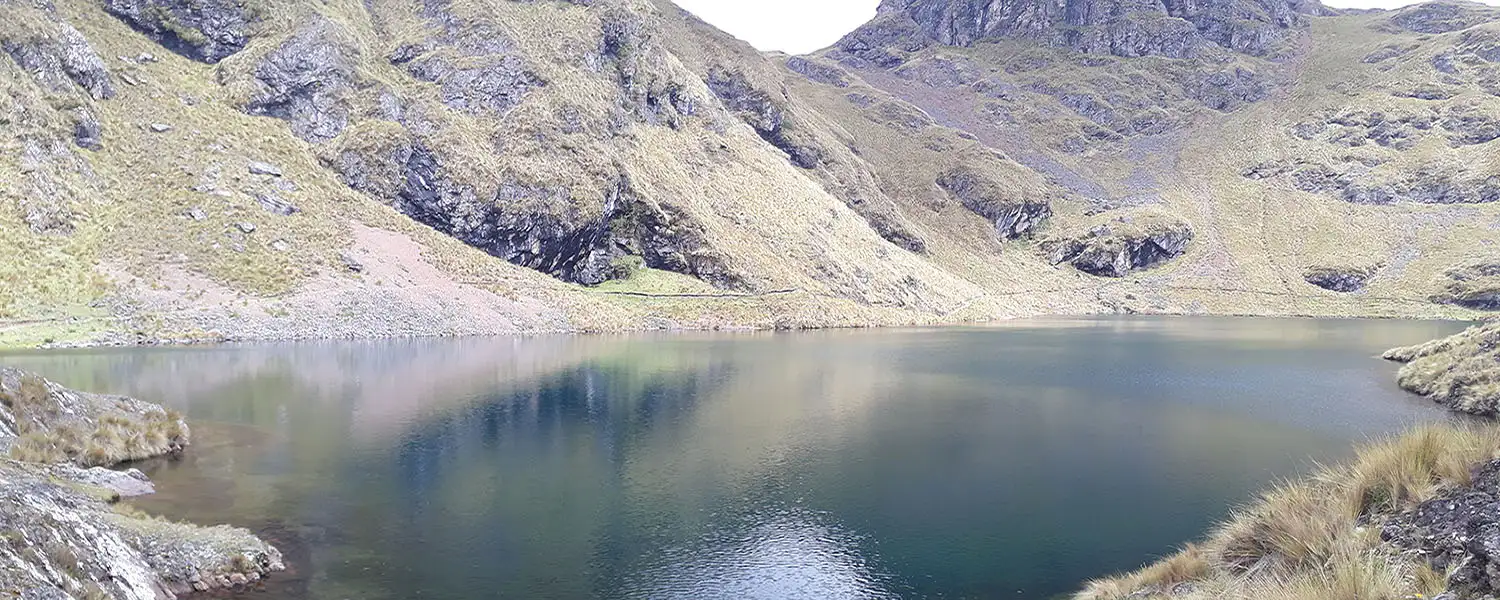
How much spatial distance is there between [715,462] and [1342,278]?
485 feet

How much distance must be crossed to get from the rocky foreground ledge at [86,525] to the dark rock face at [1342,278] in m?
160

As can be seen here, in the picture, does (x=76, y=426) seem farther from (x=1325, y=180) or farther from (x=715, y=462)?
(x=1325, y=180)

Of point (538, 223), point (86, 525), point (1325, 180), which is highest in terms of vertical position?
point (1325, 180)

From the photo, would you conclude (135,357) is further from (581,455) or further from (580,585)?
(580,585)

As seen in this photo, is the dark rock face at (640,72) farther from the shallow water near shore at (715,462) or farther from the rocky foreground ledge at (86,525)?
the rocky foreground ledge at (86,525)

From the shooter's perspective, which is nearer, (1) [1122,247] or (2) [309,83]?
(2) [309,83]

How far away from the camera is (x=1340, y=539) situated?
938 centimetres

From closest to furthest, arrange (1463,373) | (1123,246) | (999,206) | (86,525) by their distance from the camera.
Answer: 1. (86,525)
2. (1463,373)
3. (1123,246)
4. (999,206)

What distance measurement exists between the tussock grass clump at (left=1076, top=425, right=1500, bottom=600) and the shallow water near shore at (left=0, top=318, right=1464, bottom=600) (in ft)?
18.2

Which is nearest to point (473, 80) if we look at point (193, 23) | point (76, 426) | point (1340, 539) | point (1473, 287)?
point (193, 23)

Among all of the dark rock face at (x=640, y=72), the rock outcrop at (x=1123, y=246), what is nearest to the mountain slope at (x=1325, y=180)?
the rock outcrop at (x=1123, y=246)

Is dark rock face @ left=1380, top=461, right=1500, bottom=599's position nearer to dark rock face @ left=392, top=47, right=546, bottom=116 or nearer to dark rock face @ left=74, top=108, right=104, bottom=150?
dark rock face @ left=74, top=108, right=104, bottom=150

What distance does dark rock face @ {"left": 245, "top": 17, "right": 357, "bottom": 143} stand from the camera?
90375 mm

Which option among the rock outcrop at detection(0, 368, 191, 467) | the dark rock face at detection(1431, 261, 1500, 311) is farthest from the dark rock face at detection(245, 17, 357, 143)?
the dark rock face at detection(1431, 261, 1500, 311)
